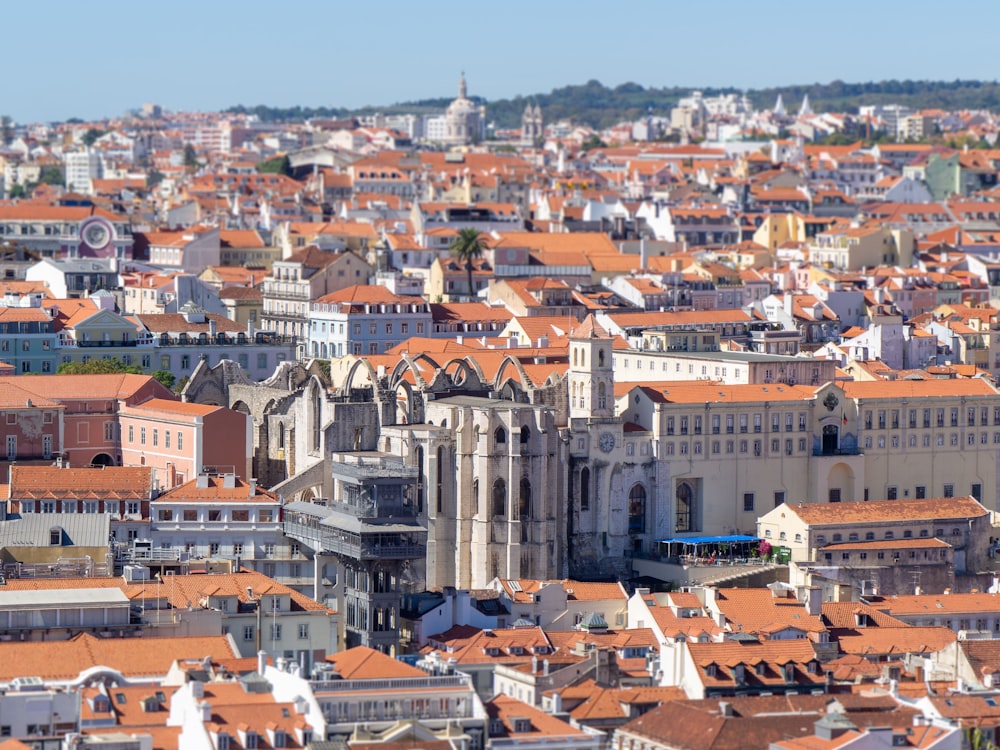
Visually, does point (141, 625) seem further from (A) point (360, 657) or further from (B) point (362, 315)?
(B) point (362, 315)

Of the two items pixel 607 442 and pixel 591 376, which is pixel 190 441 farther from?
pixel 607 442

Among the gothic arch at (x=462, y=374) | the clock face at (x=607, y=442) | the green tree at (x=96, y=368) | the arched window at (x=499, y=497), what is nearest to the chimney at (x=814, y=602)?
the arched window at (x=499, y=497)

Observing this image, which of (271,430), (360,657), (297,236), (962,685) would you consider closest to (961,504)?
(271,430)

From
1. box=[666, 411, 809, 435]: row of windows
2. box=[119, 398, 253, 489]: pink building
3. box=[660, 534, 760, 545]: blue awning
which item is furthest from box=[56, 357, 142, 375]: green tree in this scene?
box=[660, 534, 760, 545]: blue awning

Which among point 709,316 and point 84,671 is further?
point 709,316

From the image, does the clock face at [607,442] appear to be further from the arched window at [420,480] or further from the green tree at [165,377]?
the green tree at [165,377]

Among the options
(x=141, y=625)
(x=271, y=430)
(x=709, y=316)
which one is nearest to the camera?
(x=141, y=625)
